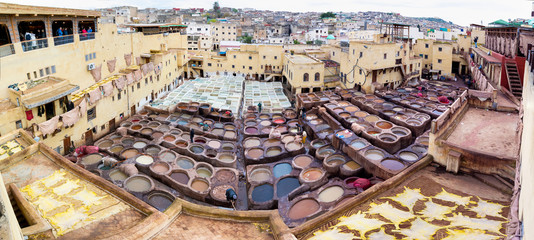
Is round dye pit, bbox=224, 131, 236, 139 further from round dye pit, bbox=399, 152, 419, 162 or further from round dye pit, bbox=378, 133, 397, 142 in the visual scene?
round dye pit, bbox=399, 152, 419, 162

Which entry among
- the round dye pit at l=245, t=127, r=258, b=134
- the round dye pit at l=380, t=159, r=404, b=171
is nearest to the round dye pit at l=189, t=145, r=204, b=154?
the round dye pit at l=245, t=127, r=258, b=134

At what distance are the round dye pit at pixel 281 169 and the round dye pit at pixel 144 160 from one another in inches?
273

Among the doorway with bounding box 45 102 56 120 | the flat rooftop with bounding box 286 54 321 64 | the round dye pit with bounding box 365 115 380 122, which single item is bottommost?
the round dye pit with bounding box 365 115 380 122

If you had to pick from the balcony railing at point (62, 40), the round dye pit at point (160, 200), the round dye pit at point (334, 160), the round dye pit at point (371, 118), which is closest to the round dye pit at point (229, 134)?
the round dye pit at point (334, 160)

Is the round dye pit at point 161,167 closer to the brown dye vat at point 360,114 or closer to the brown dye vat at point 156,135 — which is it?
the brown dye vat at point 156,135

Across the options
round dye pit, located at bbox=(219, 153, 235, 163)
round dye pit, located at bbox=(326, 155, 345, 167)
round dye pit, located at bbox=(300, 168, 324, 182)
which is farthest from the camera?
round dye pit, located at bbox=(219, 153, 235, 163)

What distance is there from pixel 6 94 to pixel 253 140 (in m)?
14.3

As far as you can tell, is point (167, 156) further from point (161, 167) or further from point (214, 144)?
point (214, 144)

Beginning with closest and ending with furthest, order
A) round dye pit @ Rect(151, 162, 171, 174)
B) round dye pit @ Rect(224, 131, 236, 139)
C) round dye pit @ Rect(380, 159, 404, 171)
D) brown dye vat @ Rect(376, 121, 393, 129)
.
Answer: round dye pit @ Rect(380, 159, 404, 171) → round dye pit @ Rect(151, 162, 171, 174) → brown dye vat @ Rect(376, 121, 393, 129) → round dye pit @ Rect(224, 131, 236, 139)

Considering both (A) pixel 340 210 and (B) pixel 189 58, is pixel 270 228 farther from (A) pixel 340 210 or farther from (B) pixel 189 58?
(B) pixel 189 58

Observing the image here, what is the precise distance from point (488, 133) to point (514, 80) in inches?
313

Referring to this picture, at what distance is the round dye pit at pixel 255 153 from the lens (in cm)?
2199

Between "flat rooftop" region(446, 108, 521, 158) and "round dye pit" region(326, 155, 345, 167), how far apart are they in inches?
230

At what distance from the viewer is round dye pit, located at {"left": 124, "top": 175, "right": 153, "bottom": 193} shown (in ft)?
54.4
